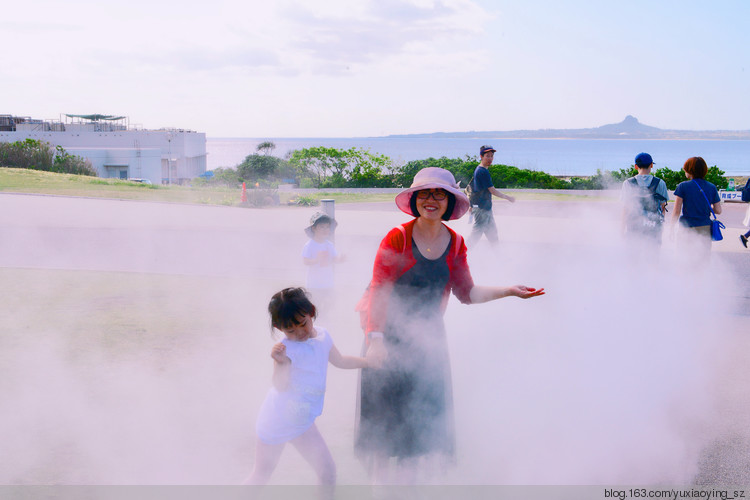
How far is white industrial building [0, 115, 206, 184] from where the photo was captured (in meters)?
52.9

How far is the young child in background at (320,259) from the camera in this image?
16.6ft

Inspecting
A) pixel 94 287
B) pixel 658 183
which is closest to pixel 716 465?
pixel 658 183

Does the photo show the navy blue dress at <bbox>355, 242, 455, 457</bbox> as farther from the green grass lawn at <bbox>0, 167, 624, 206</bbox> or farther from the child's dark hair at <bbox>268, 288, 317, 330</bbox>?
Result: the green grass lawn at <bbox>0, 167, 624, 206</bbox>

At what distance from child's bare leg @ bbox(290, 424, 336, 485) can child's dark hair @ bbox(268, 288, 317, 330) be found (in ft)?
1.62

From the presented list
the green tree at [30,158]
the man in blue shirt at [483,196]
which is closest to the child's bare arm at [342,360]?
the man in blue shirt at [483,196]

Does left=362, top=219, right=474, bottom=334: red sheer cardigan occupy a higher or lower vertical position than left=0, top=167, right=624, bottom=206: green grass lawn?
lower

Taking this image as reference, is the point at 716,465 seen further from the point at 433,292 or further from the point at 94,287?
the point at 94,287

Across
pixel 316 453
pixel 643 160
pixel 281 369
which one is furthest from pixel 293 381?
pixel 643 160

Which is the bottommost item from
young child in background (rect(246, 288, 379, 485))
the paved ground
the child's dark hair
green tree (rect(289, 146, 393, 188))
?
the paved ground

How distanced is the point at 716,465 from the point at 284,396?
2.30 metres

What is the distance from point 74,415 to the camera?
3.80 metres

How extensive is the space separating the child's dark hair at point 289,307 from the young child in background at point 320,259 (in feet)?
7.73

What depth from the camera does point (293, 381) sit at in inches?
108

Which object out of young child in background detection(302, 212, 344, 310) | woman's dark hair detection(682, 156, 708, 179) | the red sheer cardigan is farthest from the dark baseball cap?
the red sheer cardigan
